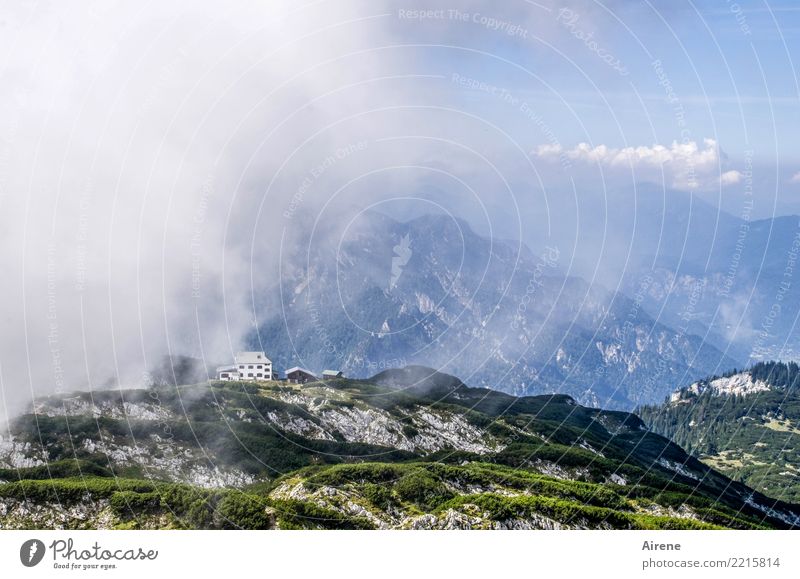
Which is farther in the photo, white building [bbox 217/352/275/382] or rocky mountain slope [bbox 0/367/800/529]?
white building [bbox 217/352/275/382]

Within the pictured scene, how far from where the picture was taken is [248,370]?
15000cm

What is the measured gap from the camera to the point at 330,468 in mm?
94375

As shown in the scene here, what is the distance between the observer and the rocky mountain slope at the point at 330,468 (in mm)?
76250

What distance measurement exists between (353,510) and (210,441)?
30.6 metres

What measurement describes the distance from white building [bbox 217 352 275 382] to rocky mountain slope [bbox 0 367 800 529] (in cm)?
851

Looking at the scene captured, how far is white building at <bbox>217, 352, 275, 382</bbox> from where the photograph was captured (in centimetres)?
14725

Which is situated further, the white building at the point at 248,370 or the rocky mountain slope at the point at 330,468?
the white building at the point at 248,370

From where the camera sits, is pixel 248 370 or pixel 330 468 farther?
pixel 248 370

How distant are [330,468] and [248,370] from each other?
193 ft

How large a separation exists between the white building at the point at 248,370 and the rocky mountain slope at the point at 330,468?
335 inches

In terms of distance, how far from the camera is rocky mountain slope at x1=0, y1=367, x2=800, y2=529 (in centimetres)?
7625

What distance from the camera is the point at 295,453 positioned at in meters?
110

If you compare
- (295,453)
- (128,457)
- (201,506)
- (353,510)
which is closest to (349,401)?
(295,453)

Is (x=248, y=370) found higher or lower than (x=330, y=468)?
higher
